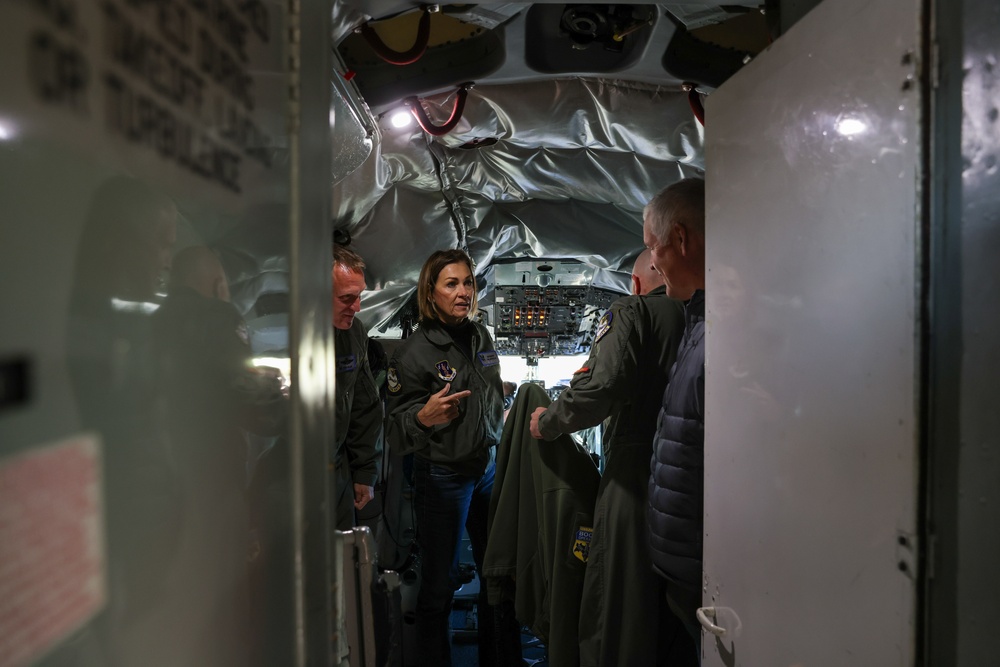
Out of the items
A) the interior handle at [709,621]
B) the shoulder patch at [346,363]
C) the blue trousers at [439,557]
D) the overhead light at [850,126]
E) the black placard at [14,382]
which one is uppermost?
the overhead light at [850,126]

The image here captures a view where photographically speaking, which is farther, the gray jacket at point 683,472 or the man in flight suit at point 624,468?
the man in flight suit at point 624,468

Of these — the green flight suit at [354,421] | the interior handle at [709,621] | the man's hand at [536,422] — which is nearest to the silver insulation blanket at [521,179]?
the green flight suit at [354,421]

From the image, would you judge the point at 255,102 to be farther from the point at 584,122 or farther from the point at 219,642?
the point at 584,122

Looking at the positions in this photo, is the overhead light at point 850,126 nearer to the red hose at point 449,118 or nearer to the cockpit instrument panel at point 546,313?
the red hose at point 449,118

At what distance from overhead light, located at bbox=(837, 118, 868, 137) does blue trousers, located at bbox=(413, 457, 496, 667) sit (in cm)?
199

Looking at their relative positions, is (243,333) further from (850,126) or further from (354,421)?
(354,421)

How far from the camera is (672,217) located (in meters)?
1.77

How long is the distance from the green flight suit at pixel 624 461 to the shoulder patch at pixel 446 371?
71cm

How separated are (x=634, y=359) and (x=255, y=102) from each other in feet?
4.91

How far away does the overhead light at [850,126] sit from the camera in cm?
100

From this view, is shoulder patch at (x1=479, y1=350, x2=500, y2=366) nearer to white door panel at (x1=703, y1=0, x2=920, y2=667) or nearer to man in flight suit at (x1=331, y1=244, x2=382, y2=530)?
man in flight suit at (x1=331, y1=244, x2=382, y2=530)

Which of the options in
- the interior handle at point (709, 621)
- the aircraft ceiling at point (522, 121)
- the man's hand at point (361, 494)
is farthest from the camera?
the man's hand at point (361, 494)

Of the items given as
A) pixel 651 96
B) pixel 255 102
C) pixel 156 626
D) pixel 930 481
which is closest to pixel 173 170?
pixel 255 102

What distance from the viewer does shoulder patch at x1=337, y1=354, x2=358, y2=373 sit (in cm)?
238
